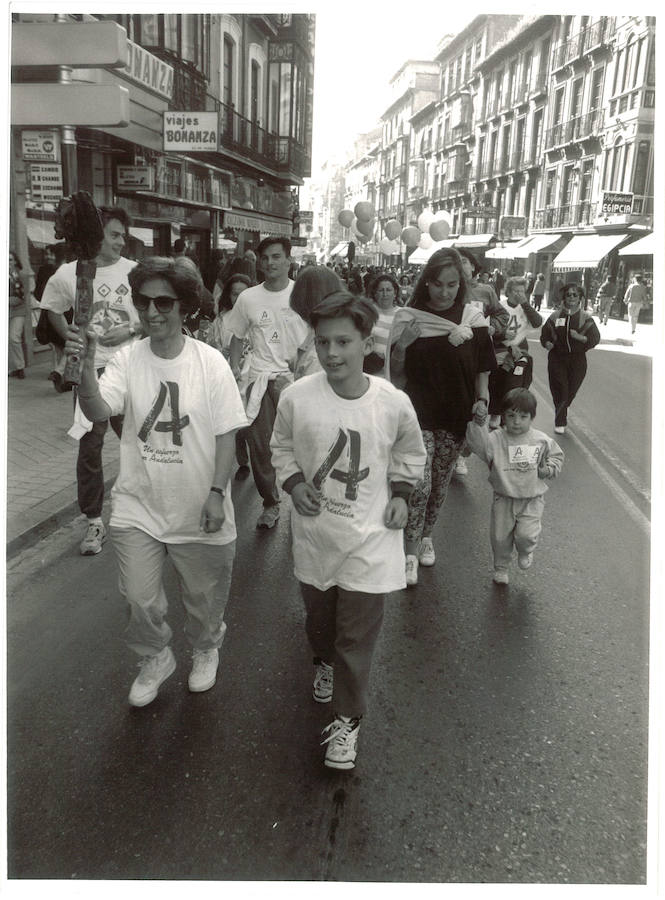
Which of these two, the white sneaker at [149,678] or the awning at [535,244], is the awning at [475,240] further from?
the white sneaker at [149,678]

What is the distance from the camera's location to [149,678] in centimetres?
288

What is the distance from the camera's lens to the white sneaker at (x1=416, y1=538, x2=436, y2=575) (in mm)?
4426

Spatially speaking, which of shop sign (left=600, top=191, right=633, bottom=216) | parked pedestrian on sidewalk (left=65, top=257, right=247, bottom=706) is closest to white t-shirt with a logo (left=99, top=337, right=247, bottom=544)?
Answer: parked pedestrian on sidewalk (left=65, top=257, right=247, bottom=706)

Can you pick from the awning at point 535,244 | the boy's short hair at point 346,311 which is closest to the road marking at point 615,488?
the boy's short hair at point 346,311

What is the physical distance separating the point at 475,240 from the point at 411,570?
42786mm

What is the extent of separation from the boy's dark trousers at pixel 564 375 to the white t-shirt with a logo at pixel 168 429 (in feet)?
20.6

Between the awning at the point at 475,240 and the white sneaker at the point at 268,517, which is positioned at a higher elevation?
the awning at the point at 475,240

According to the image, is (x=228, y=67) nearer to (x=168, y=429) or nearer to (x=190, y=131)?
(x=190, y=131)

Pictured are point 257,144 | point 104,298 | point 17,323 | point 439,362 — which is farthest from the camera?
point 257,144

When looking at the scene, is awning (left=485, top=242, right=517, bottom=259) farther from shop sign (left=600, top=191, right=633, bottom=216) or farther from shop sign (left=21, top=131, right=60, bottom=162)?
shop sign (left=21, top=131, right=60, bottom=162)

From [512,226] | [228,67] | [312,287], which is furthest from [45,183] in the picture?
[512,226]

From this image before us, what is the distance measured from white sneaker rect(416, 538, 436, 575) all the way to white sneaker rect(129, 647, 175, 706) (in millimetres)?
1918

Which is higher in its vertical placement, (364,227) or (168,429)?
(364,227)

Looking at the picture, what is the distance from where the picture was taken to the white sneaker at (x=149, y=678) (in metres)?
2.84
